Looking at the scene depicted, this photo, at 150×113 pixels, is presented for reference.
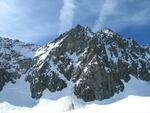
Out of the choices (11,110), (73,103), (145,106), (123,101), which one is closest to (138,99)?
(123,101)

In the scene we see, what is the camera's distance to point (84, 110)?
7023 inches

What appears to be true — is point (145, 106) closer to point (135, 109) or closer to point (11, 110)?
point (135, 109)

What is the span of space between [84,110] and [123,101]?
84.1ft

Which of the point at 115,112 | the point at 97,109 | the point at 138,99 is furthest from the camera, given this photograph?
the point at 138,99

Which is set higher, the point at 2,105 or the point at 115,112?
the point at 2,105

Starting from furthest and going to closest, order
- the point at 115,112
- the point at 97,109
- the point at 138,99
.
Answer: the point at 138,99 → the point at 97,109 → the point at 115,112

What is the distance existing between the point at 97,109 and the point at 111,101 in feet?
60.0

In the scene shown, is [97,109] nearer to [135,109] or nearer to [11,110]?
[135,109]

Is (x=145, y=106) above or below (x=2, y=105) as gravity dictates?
below

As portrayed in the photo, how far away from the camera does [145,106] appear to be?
173 m

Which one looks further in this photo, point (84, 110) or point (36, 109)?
point (36, 109)

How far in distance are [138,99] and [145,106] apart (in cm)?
2015

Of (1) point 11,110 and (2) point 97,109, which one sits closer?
(2) point 97,109

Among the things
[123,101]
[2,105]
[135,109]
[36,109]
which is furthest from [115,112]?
[2,105]
